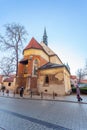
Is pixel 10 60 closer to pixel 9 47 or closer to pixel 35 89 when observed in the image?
pixel 9 47

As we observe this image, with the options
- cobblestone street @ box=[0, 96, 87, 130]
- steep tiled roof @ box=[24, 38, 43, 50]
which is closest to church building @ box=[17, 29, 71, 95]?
steep tiled roof @ box=[24, 38, 43, 50]

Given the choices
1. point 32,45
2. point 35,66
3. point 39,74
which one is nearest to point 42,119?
point 39,74

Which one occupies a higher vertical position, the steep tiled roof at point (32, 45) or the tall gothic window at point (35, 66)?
the steep tiled roof at point (32, 45)

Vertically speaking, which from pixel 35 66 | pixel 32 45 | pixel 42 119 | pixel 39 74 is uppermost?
pixel 32 45

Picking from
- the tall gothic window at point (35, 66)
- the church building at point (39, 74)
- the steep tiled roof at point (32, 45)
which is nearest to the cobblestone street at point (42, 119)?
the church building at point (39, 74)

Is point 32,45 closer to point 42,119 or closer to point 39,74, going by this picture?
point 39,74

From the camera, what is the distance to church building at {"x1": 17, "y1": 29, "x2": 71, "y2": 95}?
2848 centimetres

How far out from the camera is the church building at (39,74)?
28.5 m

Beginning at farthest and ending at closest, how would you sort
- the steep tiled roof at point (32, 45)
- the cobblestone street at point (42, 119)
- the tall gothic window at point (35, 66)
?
the steep tiled roof at point (32, 45) → the tall gothic window at point (35, 66) → the cobblestone street at point (42, 119)

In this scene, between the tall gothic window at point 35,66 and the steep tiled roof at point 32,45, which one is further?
the steep tiled roof at point 32,45

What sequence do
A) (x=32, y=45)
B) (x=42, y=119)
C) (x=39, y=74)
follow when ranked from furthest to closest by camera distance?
1. (x=32, y=45)
2. (x=39, y=74)
3. (x=42, y=119)

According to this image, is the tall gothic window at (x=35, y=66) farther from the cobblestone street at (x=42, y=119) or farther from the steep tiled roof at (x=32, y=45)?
the cobblestone street at (x=42, y=119)

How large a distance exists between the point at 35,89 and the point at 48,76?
419cm

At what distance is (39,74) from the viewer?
3244 cm
